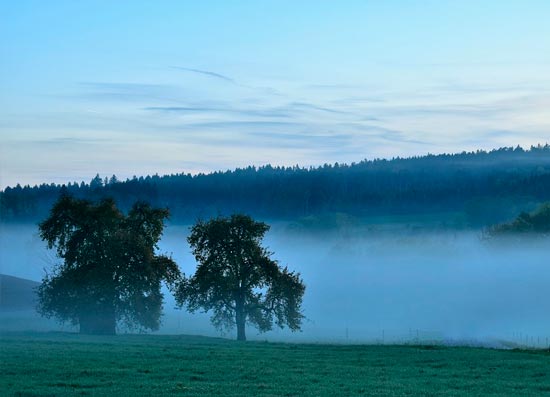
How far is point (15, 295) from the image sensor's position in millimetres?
121188

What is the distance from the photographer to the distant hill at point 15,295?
4535 inches

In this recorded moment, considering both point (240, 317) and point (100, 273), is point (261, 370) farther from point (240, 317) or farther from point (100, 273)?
point (100, 273)

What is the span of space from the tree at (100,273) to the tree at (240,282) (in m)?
3.03

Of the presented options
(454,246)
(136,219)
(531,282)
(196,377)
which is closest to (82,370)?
(196,377)

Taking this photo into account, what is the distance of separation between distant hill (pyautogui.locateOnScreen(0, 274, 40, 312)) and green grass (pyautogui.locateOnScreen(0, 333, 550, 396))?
198 feet

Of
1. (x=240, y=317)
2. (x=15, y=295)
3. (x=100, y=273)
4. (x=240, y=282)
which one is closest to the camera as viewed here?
(x=100, y=273)

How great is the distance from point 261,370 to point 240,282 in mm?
37416

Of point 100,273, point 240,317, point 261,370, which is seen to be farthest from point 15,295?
point 261,370

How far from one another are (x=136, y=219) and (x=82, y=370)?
144 feet

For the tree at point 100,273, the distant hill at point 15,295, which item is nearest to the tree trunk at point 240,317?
the tree at point 100,273

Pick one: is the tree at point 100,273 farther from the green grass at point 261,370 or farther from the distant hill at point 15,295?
the distant hill at point 15,295

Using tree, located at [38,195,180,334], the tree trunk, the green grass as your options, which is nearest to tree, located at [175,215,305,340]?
the tree trunk

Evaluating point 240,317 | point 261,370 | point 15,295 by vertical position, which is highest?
point 15,295

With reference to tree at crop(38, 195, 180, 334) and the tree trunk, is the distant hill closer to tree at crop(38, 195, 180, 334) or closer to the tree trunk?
tree at crop(38, 195, 180, 334)
